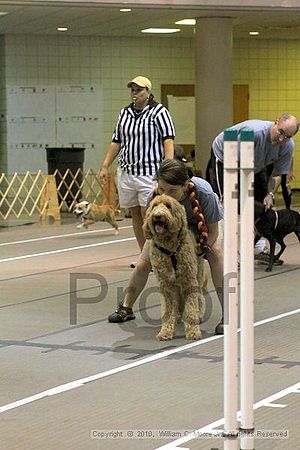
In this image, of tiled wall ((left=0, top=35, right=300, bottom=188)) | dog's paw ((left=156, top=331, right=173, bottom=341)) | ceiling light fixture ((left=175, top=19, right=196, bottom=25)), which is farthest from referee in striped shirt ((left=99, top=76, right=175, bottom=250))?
tiled wall ((left=0, top=35, right=300, bottom=188))

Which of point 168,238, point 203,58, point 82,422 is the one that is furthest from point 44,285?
point 203,58

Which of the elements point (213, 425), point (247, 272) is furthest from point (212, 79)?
point (247, 272)

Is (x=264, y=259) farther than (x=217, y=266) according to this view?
Yes

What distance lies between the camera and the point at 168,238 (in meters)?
6.38

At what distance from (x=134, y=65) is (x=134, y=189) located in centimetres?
1113

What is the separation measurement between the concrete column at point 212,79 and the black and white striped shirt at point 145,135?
716 centimetres

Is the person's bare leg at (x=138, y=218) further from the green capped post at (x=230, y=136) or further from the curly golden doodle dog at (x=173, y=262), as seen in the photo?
the green capped post at (x=230, y=136)

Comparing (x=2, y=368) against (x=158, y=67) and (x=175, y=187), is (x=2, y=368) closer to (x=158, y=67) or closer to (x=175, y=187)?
(x=175, y=187)

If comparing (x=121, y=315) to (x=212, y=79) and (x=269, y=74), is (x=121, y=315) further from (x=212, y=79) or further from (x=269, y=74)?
(x=269, y=74)

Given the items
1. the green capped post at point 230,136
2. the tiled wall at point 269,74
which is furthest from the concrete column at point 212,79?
the green capped post at point 230,136

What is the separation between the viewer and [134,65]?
19.8 meters

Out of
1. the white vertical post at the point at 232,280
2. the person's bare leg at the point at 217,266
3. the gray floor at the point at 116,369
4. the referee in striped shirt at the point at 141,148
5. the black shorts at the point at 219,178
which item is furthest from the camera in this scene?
the referee in striped shirt at the point at 141,148

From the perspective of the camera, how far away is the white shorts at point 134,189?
29.2 ft

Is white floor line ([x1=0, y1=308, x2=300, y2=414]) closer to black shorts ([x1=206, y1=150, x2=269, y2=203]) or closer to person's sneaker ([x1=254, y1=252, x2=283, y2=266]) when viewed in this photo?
black shorts ([x1=206, y1=150, x2=269, y2=203])
